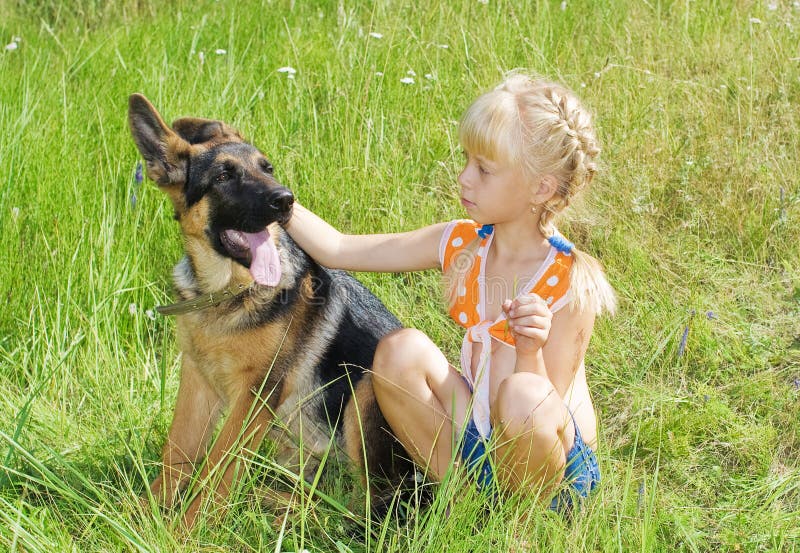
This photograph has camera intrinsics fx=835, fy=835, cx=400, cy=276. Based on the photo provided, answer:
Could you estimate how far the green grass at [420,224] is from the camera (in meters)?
2.67

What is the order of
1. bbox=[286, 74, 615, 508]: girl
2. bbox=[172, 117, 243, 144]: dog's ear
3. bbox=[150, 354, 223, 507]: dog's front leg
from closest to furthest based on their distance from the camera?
bbox=[286, 74, 615, 508]: girl → bbox=[150, 354, 223, 507]: dog's front leg → bbox=[172, 117, 243, 144]: dog's ear

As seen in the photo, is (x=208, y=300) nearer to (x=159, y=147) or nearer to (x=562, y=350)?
(x=159, y=147)

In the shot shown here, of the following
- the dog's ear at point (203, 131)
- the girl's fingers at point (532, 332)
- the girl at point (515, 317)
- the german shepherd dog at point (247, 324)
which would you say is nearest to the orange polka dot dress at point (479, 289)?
the girl at point (515, 317)

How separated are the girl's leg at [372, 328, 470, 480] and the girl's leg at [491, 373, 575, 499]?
21 centimetres

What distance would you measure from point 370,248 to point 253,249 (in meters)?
0.43

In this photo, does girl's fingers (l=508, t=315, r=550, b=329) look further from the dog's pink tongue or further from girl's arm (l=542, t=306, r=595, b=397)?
the dog's pink tongue

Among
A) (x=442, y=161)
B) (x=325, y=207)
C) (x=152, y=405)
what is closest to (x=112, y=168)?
(x=325, y=207)

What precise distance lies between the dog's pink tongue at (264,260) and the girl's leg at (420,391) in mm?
493

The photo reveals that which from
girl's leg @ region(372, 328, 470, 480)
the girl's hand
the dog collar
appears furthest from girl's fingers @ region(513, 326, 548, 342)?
the dog collar

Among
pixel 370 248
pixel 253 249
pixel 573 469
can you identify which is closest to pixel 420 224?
pixel 370 248

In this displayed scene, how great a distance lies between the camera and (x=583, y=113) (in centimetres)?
276

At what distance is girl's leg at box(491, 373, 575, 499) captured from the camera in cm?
255

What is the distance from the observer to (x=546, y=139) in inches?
105

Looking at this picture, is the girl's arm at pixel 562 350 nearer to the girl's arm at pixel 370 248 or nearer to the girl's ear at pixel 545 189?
the girl's ear at pixel 545 189
